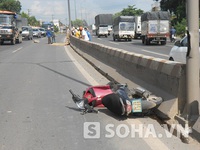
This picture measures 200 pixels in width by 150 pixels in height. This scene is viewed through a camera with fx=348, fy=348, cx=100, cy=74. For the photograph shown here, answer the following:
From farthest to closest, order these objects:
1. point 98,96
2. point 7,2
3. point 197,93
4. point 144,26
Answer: point 7,2, point 144,26, point 98,96, point 197,93

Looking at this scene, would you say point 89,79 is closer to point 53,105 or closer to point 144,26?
point 53,105

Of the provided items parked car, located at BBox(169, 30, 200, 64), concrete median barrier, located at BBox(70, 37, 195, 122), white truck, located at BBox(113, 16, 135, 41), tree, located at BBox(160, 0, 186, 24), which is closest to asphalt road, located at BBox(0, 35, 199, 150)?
concrete median barrier, located at BBox(70, 37, 195, 122)

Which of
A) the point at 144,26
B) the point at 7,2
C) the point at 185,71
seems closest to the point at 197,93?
the point at 185,71

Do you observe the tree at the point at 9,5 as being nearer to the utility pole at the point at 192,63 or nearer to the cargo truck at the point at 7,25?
the cargo truck at the point at 7,25

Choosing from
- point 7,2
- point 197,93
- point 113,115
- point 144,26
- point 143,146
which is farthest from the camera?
point 7,2

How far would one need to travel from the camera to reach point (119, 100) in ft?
18.9

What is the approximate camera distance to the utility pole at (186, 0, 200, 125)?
17.2ft

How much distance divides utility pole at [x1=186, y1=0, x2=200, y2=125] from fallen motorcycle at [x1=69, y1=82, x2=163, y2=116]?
0.71 m

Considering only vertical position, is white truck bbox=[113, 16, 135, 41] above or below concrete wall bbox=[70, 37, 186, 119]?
above

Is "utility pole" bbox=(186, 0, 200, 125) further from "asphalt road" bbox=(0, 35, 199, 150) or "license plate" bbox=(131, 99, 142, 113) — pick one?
"license plate" bbox=(131, 99, 142, 113)

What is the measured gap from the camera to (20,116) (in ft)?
20.7

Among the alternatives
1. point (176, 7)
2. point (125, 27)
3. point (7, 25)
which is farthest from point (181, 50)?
point (176, 7)

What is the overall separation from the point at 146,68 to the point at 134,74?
90cm

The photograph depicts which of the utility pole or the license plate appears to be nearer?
the utility pole
